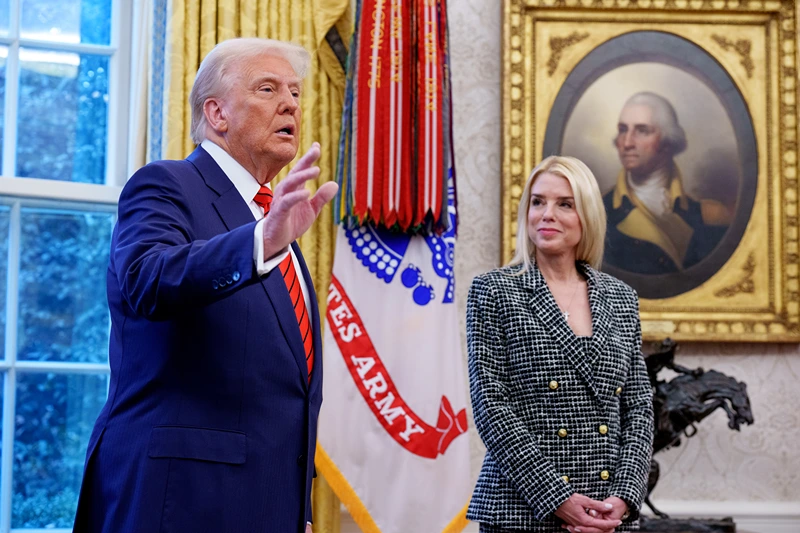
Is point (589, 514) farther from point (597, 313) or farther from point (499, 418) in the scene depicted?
point (597, 313)

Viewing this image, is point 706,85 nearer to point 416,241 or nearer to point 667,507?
point 416,241

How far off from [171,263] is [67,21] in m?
3.02

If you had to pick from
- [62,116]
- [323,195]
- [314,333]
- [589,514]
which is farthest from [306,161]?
[62,116]

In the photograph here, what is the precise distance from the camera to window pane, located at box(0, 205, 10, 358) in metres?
3.71

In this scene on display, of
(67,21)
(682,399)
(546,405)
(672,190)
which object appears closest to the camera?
(546,405)

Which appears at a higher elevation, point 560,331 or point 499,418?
point 560,331

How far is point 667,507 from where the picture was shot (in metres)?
4.11

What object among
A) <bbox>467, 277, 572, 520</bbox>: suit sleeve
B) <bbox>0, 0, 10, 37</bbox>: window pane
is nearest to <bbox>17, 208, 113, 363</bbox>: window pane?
<bbox>0, 0, 10, 37</bbox>: window pane

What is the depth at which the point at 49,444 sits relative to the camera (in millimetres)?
3770

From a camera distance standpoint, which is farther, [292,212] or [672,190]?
[672,190]

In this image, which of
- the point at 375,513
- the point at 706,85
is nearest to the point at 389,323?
the point at 375,513

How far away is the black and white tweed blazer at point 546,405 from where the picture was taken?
255 cm

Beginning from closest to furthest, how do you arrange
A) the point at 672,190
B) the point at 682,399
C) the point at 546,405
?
the point at 546,405 < the point at 682,399 < the point at 672,190

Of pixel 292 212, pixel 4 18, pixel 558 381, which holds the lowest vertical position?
pixel 558 381
